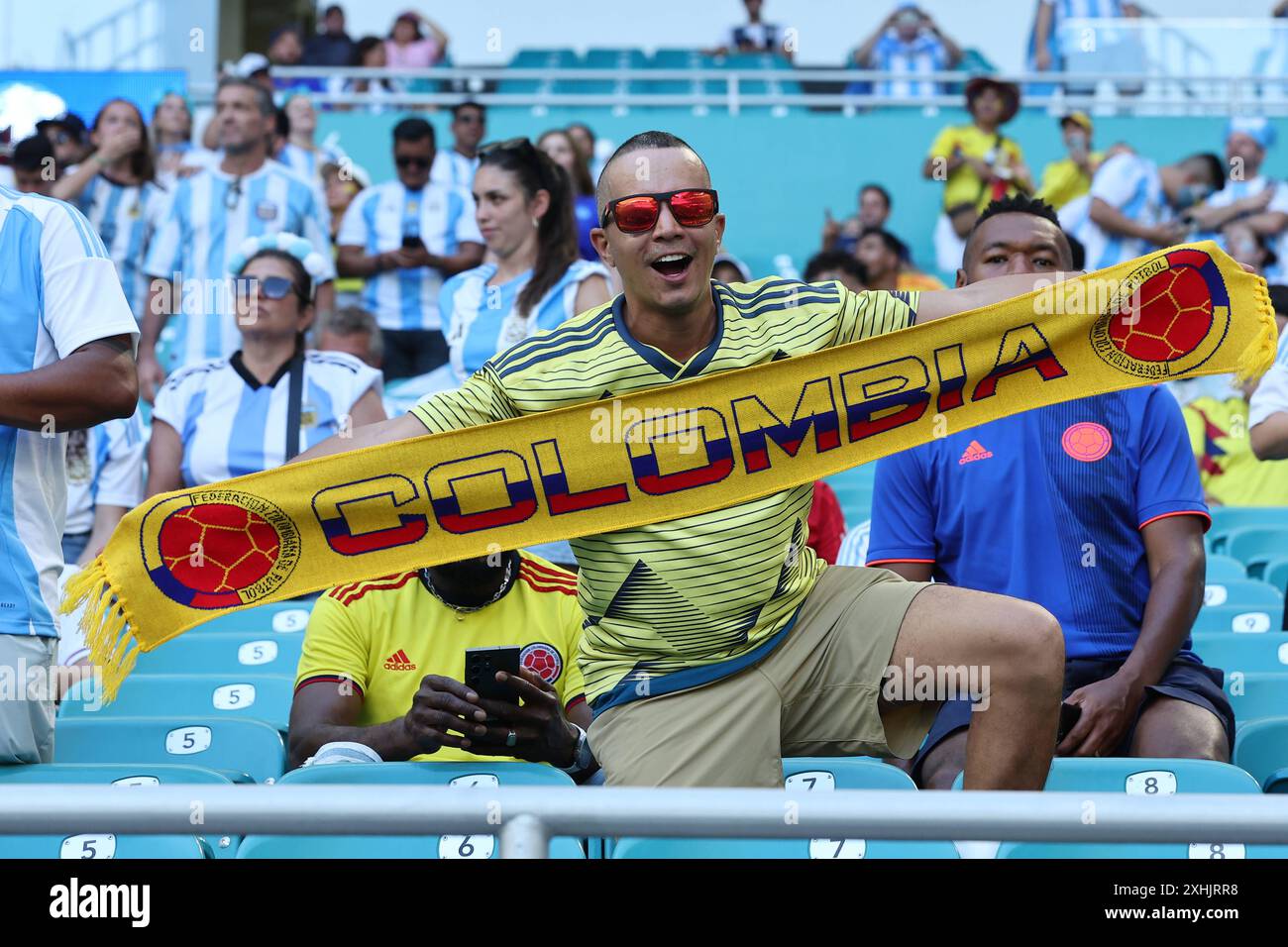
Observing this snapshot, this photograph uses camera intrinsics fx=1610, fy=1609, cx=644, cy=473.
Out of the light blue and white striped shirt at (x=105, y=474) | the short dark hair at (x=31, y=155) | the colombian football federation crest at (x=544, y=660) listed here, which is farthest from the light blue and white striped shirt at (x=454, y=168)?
the colombian football federation crest at (x=544, y=660)

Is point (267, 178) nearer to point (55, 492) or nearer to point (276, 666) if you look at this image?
point (276, 666)

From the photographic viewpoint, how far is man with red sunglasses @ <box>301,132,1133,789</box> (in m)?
3.13

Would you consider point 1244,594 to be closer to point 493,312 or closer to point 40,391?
point 493,312

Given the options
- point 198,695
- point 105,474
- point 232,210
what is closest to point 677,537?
point 198,695

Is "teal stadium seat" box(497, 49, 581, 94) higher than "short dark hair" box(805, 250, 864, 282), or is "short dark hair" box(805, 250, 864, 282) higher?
"teal stadium seat" box(497, 49, 581, 94)

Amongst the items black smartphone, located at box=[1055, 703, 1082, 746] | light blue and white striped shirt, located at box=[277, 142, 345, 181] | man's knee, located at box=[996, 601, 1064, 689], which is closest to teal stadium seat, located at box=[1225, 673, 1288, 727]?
black smartphone, located at box=[1055, 703, 1082, 746]

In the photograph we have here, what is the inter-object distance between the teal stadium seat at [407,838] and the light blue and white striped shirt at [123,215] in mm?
6105

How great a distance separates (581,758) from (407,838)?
53cm

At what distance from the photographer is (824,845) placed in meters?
3.11

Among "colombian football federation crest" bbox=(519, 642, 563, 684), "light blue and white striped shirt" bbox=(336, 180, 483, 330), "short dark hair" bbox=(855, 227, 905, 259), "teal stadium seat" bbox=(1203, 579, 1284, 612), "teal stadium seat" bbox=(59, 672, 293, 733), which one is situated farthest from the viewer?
"short dark hair" bbox=(855, 227, 905, 259)

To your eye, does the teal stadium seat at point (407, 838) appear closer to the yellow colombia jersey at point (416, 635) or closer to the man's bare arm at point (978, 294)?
the yellow colombia jersey at point (416, 635)

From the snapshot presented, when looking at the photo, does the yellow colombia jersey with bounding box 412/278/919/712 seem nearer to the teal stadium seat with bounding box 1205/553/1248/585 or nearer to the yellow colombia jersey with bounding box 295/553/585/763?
the yellow colombia jersey with bounding box 295/553/585/763

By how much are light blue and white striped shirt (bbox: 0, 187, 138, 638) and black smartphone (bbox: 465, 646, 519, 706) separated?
87 centimetres
